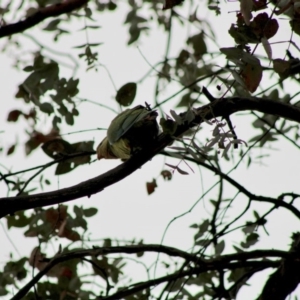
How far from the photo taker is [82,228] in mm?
2650

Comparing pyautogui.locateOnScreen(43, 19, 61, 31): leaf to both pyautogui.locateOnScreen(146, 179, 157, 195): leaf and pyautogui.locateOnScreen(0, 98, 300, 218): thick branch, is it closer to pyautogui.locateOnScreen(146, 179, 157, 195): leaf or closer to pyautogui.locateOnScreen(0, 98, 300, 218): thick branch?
pyautogui.locateOnScreen(146, 179, 157, 195): leaf

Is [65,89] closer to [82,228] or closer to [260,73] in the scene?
[82,228]

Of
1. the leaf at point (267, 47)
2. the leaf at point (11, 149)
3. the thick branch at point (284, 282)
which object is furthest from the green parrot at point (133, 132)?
the leaf at point (11, 149)

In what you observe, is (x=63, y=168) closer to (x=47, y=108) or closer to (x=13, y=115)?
(x=47, y=108)

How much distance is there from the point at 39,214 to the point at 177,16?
4.68 ft

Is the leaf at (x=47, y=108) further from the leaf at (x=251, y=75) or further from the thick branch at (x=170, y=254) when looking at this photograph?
the leaf at (x=251, y=75)

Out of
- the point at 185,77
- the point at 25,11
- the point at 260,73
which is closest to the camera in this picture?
the point at 260,73

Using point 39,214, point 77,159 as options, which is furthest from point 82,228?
point 77,159

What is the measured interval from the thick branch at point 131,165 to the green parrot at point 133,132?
57 millimetres

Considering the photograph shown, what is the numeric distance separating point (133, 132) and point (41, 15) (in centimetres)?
108

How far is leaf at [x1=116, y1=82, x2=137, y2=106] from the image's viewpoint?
2.21 m

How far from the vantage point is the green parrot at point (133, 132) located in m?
1.76

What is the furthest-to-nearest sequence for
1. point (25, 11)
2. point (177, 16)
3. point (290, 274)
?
point (177, 16) < point (25, 11) < point (290, 274)

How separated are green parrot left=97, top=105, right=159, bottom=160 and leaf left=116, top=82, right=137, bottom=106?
0.37m
